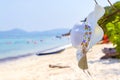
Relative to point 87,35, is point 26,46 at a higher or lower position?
lower

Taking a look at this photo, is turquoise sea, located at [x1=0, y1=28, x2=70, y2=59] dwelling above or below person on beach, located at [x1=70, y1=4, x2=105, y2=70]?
below

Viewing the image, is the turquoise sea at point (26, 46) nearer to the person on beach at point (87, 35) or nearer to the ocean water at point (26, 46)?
the ocean water at point (26, 46)

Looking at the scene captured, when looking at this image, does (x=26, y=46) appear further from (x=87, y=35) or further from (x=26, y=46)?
(x=87, y=35)

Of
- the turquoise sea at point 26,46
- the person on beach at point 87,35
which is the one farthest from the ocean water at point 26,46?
the person on beach at point 87,35

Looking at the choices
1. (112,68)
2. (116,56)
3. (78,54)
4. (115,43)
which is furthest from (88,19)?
(116,56)

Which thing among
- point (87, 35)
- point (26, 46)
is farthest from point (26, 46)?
point (87, 35)

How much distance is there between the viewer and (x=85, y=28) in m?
1.46

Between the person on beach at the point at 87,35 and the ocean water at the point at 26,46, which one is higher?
the person on beach at the point at 87,35

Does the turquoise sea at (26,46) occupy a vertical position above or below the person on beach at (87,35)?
below

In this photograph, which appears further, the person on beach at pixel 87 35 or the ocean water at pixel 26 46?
the ocean water at pixel 26 46

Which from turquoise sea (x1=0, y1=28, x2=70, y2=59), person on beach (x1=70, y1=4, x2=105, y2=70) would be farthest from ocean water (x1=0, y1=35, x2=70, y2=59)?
person on beach (x1=70, y1=4, x2=105, y2=70)

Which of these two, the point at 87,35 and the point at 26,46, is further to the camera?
the point at 26,46

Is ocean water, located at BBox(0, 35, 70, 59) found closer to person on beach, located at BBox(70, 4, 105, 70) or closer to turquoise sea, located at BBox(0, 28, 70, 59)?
turquoise sea, located at BBox(0, 28, 70, 59)

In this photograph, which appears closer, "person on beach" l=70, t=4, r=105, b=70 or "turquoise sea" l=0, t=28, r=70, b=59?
"person on beach" l=70, t=4, r=105, b=70
